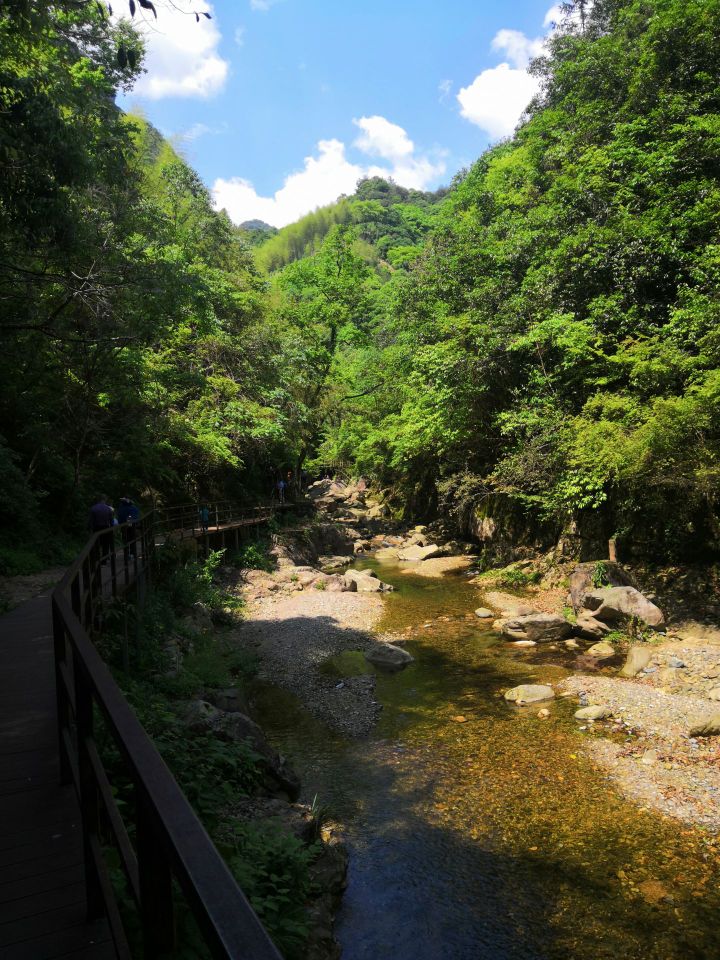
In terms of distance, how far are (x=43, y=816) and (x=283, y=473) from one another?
3160 centimetres

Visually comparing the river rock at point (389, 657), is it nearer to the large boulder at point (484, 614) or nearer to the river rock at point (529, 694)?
the river rock at point (529, 694)

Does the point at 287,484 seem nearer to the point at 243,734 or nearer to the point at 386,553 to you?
the point at 386,553

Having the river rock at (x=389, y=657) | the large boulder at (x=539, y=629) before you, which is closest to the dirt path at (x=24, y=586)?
the river rock at (x=389, y=657)

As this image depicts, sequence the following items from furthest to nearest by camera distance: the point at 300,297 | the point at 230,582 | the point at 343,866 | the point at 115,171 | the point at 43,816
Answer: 1. the point at 300,297
2. the point at 230,582
3. the point at 115,171
4. the point at 343,866
5. the point at 43,816

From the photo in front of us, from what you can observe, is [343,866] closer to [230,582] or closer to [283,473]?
[230,582]

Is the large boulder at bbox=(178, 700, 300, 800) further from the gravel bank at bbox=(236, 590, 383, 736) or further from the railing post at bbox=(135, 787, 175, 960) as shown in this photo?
the railing post at bbox=(135, 787, 175, 960)

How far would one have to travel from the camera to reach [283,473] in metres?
34.9

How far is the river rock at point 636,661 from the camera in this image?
1154 centimetres

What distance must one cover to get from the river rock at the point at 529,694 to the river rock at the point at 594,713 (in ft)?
2.69

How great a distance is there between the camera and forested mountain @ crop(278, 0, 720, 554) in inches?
558

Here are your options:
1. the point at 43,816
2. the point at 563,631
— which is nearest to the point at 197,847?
the point at 43,816

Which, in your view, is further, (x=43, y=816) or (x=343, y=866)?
(x=343, y=866)

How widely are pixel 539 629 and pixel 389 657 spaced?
13.0ft

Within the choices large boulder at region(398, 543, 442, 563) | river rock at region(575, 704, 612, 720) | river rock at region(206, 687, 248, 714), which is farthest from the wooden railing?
large boulder at region(398, 543, 442, 563)
